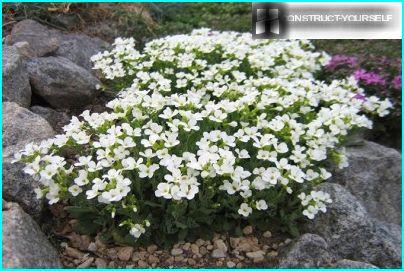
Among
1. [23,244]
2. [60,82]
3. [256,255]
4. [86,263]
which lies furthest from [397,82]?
[23,244]

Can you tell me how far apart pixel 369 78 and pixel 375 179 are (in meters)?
1.51

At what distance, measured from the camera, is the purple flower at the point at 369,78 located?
570 centimetres

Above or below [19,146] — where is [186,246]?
below

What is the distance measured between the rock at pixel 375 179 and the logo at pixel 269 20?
1.82 meters

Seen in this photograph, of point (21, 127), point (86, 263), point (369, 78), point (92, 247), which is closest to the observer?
point (86, 263)

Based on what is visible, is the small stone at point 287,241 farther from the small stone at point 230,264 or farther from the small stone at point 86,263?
the small stone at point 86,263

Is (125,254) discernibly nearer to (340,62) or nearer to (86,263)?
(86,263)

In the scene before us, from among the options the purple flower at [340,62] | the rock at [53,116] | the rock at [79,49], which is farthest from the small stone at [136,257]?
the purple flower at [340,62]

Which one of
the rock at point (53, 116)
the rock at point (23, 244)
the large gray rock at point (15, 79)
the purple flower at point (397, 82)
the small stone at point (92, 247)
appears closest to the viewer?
the rock at point (23, 244)

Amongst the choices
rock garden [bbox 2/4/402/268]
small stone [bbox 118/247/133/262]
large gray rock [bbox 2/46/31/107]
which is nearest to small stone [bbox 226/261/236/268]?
rock garden [bbox 2/4/402/268]

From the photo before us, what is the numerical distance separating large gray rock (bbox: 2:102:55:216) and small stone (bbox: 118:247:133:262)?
0.63 m

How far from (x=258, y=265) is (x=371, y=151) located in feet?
7.03

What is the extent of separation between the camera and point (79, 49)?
232 inches

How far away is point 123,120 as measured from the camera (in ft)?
12.5
